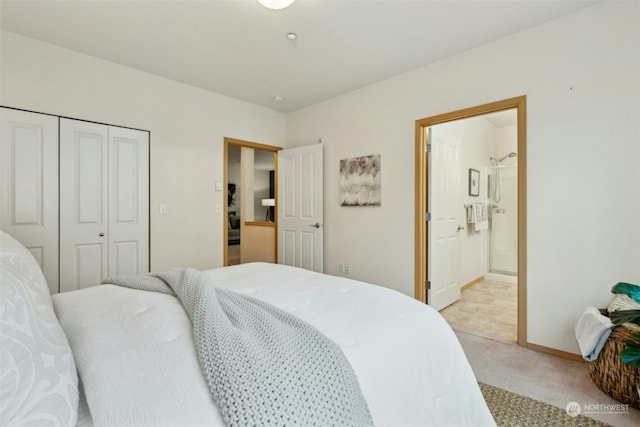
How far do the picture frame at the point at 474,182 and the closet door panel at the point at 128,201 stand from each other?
4321 millimetres

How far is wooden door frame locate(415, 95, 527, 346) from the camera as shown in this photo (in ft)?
8.11

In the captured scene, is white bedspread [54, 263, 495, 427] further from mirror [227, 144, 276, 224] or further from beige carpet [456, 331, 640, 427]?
mirror [227, 144, 276, 224]

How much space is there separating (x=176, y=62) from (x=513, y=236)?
18.0ft

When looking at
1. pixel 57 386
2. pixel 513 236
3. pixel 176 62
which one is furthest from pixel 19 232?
pixel 513 236

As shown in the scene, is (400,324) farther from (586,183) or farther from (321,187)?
(321,187)

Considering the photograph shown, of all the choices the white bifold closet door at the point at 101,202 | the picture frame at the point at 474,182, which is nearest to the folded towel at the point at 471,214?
the picture frame at the point at 474,182

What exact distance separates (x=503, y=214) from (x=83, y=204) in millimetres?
5939

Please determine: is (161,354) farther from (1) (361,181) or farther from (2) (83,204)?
(1) (361,181)

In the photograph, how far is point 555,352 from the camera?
2.34 metres

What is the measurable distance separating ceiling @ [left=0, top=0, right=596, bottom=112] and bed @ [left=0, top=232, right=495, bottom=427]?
1.98m

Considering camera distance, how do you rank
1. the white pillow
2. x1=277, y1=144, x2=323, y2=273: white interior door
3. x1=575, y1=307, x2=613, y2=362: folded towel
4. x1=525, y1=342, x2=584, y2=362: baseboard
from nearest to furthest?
Result: the white pillow → x1=575, y1=307, x2=613, y2=362: folded towel → x1=525, y1=342, x2=584, y2=362: baseboard → x1=277, y1=144, x2=323, y2=273: white interior door

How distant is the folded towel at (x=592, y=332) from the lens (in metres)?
1.83

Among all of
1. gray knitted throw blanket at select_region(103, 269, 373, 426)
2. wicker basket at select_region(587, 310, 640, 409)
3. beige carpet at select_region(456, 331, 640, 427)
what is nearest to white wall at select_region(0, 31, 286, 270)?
gray knitted throw blanket at select_region(103, 269, 373, 426)

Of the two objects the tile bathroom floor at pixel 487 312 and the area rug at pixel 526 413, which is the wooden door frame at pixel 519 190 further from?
the area rug at pixel 526 413
